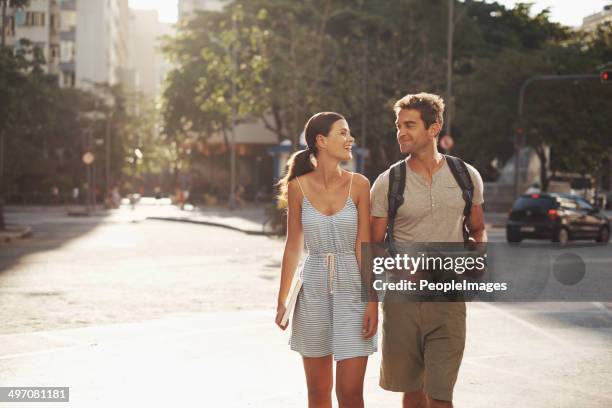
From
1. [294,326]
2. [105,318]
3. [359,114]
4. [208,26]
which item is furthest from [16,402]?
[208,26]

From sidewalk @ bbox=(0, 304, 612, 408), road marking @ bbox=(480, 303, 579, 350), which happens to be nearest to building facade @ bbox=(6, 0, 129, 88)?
road marking @ bbox=(480, 303, 579, 350)

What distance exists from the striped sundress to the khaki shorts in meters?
0.13

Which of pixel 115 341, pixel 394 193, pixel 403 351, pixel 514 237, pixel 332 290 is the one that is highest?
pixel 394 193

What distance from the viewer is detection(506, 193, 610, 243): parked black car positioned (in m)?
28.5

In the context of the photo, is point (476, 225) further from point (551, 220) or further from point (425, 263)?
point (551, 220)

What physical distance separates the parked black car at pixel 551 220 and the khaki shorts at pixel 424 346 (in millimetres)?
23982

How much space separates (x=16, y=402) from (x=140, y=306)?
6.29 m

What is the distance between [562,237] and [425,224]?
24545mm

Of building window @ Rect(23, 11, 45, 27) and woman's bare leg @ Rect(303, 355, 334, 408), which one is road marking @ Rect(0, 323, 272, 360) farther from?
building window @ Rect(23, 11, 45, 27)

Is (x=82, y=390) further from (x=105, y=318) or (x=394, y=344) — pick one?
(x=105, y=318)

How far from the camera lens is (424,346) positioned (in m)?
5.08

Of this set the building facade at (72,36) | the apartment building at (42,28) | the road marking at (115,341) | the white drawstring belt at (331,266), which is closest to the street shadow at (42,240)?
the road marking at (115,341)

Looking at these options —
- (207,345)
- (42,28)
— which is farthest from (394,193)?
(42,28)

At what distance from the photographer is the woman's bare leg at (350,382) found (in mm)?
5047
